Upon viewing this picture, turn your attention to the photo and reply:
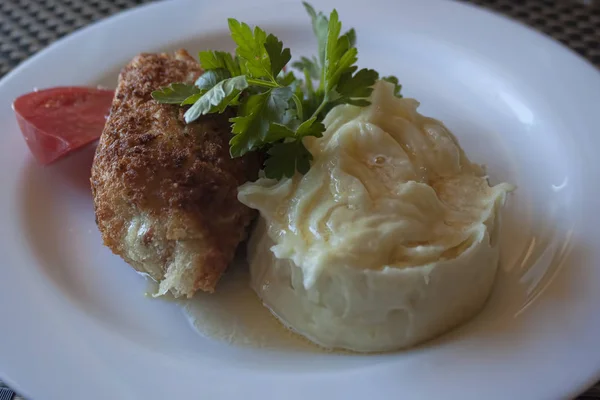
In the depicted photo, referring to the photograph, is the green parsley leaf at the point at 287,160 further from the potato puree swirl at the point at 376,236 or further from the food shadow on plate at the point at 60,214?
the food shadow on plate at the point at 60,214

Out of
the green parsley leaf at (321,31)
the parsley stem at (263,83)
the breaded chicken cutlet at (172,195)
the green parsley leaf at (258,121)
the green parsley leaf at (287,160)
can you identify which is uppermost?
the green parsley leaf at (321,31)

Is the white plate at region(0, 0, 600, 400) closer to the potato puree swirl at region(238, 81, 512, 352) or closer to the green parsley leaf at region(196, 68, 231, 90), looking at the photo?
the potato puree swirl at region(238, 81, 512, 352)

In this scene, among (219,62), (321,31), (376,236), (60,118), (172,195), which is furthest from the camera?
(60,118)

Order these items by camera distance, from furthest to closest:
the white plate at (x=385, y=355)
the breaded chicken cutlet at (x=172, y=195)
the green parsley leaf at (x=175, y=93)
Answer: the green parsley leaf at (x=175, y=93)
the breaded chicken cutlet at (x=172, y=195)
the white plate at (x=385, y=355)

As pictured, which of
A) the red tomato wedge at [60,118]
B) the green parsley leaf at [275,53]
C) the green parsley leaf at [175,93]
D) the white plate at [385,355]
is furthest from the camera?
the red tomato wedge at [60,118]

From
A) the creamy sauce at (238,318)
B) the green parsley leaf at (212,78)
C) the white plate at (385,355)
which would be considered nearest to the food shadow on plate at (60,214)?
the white plate at (385,355)

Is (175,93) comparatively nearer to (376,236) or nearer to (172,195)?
(172,195)

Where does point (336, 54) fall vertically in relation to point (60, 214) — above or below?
above

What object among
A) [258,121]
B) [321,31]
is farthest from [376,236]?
[321,31]
